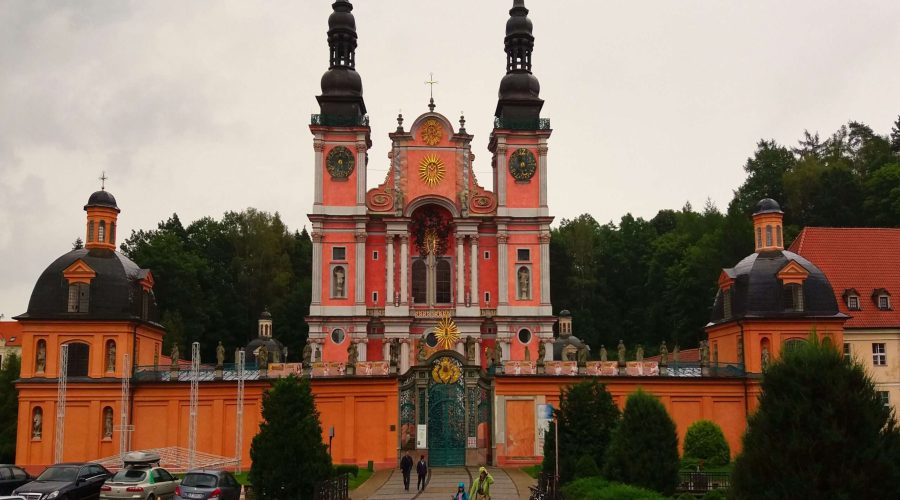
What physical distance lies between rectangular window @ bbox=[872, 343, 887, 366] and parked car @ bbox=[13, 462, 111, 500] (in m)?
36.9

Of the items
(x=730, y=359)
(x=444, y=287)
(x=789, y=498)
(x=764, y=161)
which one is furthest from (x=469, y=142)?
(x=789, y=498)

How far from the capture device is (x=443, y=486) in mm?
34406

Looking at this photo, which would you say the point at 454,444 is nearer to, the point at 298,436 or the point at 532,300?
the point at 298,436

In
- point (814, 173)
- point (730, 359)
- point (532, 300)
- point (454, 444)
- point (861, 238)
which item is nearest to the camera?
point (454, 444)

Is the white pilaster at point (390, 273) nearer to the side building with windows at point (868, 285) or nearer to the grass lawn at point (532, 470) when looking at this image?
the grass lawn at point (532, 470)

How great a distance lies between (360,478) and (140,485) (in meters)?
10.4

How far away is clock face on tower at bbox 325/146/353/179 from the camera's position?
60375 millimetres

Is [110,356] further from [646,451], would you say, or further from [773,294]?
[773,294]

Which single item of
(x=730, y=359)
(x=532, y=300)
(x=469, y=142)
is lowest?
(x=730, y=359)

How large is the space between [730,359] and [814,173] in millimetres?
33936

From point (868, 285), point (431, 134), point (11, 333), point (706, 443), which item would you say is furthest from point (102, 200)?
point (11, 333)

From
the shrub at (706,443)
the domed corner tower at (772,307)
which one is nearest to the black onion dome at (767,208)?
the domed corner tower at (772,307)

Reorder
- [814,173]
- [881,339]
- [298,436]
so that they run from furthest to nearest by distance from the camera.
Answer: [814,173], [881,339], [298,436]

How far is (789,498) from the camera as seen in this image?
41.6 feet
